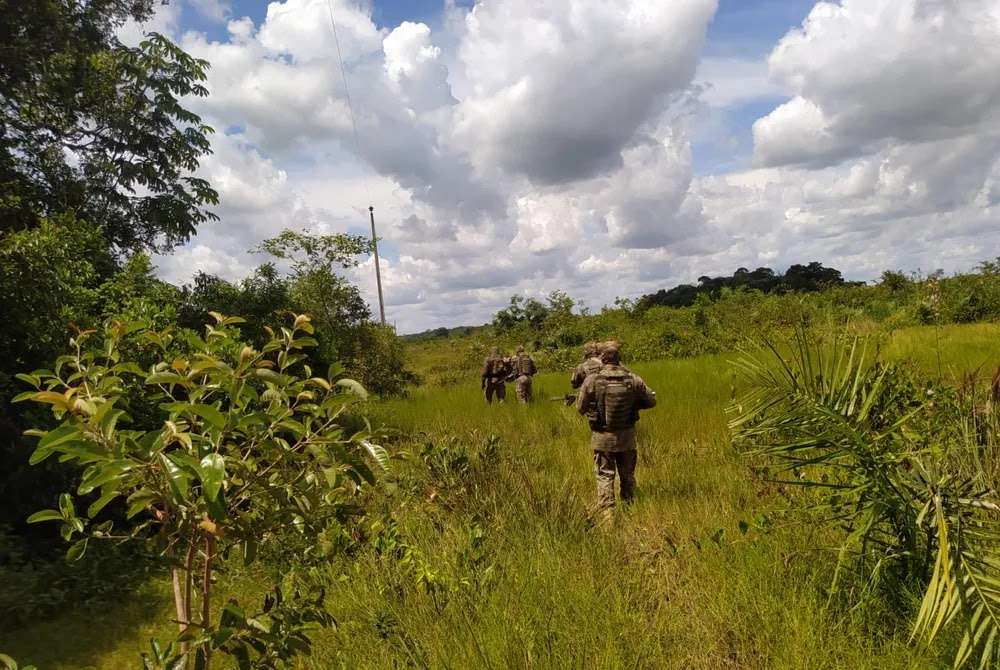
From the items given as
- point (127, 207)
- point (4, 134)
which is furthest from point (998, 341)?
point (4, 134)

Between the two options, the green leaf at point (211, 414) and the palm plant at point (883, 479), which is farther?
the palm plant at point (883, 479)

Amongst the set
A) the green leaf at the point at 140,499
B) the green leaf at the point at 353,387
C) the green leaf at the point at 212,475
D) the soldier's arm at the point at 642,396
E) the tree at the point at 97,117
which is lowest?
the soldier's arm at the point at 642,396

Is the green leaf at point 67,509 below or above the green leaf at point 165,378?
below

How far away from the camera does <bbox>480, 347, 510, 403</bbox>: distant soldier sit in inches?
495

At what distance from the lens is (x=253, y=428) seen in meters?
1.88

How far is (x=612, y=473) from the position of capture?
552cm

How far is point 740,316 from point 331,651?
22287 mm

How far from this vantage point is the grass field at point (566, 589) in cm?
263

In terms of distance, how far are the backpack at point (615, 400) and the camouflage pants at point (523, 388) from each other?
6477mm

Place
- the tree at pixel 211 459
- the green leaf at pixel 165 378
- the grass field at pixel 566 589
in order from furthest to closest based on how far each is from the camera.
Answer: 1. the grass field at pixel 566 589
2. the green leaf at pixel 165 378
3. the tree at pixel 211 459

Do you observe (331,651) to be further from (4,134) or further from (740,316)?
(740,316)

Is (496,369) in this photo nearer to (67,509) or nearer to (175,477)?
(67,509)

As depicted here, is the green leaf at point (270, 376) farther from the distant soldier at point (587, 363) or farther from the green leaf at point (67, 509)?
the distant soldier at point (587, 363)

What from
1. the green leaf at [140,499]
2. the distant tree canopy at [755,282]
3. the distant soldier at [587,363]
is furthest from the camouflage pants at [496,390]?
the distant tree canopy at [755,282]
